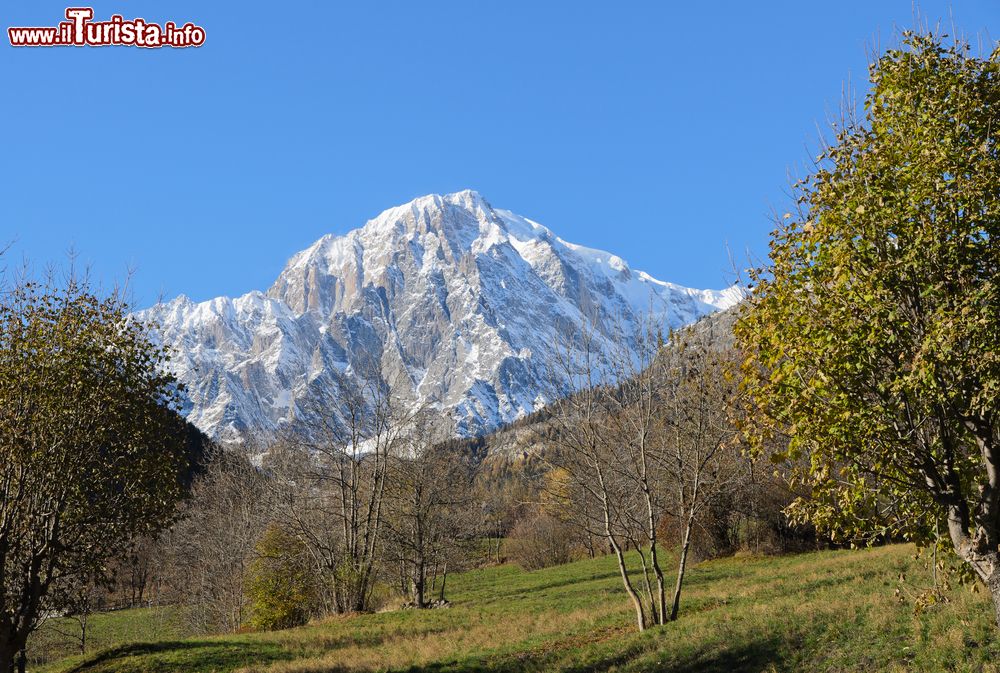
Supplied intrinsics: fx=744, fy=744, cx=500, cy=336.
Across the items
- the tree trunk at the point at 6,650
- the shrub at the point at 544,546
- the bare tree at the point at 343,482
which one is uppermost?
the bare tree at the point at 343,482

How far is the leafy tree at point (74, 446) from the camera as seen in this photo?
17594mm

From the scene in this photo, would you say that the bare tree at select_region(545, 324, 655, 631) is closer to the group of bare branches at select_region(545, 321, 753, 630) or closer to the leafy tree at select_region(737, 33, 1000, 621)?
the group of bare branches at select_region(545, 321, 753, 630)

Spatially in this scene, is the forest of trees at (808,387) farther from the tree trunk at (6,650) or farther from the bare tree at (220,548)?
the bare tree at (220,548)

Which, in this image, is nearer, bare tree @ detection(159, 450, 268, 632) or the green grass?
the green grass

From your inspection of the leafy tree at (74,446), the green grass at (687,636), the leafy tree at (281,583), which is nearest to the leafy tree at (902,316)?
the green grass at (687,636)

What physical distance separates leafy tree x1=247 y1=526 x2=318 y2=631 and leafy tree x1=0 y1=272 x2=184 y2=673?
25.9 m

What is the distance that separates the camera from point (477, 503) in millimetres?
57250

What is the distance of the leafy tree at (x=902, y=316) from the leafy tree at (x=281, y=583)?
3935 cm

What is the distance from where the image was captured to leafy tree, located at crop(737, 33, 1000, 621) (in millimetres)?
10047

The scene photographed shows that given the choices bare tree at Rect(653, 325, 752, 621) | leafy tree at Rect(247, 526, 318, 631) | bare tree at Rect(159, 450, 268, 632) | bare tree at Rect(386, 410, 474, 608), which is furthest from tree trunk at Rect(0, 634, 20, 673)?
bare tree at Rect(159, 450, 268, 632)

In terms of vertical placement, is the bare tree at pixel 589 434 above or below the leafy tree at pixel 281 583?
above

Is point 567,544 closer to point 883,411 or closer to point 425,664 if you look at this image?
point 425,664

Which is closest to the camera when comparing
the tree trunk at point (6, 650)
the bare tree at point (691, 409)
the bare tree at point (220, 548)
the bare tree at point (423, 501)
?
the tree trunk at point (6, 650)

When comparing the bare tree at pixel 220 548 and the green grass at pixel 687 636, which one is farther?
the bare tree at pixel 220 548
